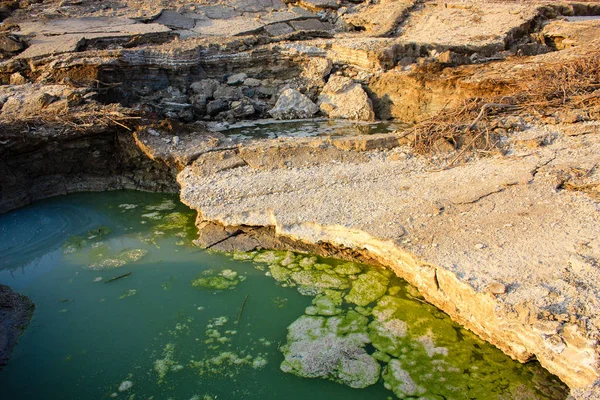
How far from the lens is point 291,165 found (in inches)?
213

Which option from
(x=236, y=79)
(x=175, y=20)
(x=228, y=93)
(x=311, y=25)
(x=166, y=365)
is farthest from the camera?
(x=311, y=25)

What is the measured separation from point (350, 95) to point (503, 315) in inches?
199

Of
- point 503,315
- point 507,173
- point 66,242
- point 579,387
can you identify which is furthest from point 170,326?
point 507,173

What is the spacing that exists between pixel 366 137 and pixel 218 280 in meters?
2.56

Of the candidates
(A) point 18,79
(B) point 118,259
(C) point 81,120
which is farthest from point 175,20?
(B) point 118,259

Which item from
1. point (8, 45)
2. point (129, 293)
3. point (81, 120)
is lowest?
point (129, 293)

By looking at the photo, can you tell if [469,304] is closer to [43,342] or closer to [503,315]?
[503,315]

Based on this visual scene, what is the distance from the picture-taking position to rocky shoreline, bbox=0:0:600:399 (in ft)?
12.1

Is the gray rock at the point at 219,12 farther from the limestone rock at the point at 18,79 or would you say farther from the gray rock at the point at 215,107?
the limestone rock at the point at 18,79

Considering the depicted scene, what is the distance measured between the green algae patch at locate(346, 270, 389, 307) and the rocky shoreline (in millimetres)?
249

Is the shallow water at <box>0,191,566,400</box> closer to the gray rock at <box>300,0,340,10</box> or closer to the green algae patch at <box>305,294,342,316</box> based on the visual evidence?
the green algae patch at <box>305,294,342,316</box>

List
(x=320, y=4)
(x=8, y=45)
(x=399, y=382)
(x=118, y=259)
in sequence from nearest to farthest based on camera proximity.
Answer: (x=399, y=382)
(x=118, y=259)
(x=8, y=45)
(x=320, y=4)

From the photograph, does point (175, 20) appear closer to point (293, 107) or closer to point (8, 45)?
point (8, 45)

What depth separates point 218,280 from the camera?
4461 millimetres
